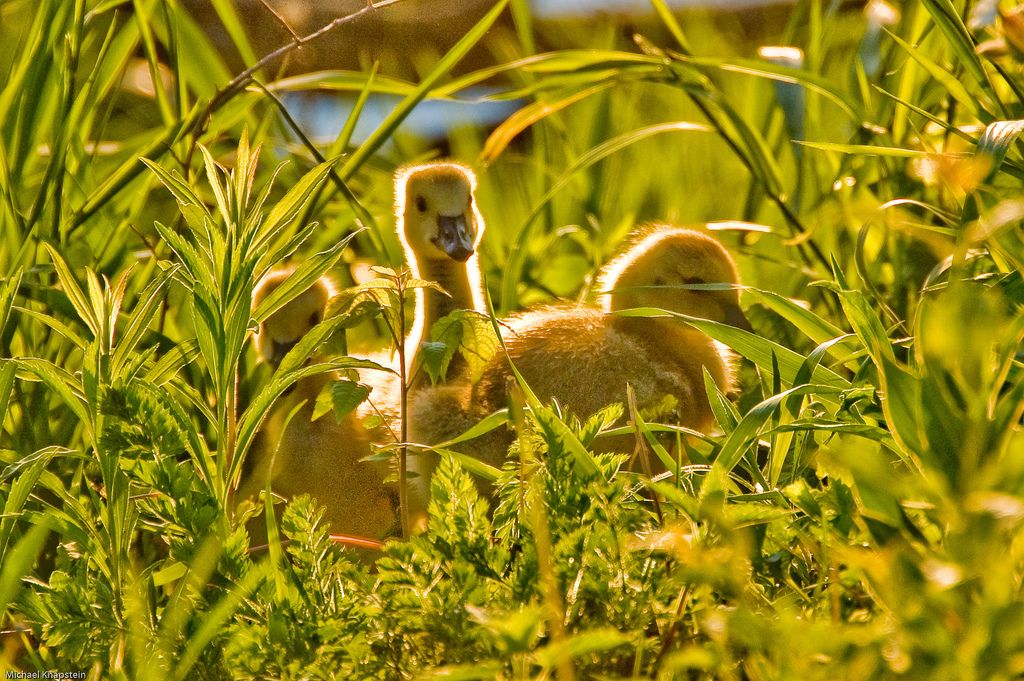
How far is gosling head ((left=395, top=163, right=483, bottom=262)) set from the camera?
3.04 metres

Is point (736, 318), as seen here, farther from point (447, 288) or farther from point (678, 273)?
point (447, 288)

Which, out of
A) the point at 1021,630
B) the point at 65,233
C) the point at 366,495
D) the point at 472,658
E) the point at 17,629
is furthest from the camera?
the point at 366,495

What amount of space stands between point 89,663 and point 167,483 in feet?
0.84

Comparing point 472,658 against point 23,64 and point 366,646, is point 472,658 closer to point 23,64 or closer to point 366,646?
point 366,646

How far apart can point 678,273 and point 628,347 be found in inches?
14.7

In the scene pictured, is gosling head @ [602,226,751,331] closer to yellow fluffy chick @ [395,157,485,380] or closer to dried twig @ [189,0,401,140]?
yellow fluffy chick @ [395,157,485,380]

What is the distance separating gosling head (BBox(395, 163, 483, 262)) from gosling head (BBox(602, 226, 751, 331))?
15.9 inches

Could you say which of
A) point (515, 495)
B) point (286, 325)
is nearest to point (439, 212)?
point (286, 325)

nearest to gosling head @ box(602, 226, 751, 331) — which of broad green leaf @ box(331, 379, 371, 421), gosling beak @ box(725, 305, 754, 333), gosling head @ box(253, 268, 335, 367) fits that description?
gosling beak @ box(725, 305, 754, 333)

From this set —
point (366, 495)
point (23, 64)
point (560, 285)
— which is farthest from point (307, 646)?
point (560, 285)

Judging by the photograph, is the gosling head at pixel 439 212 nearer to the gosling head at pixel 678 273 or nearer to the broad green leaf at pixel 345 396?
the gosling head at pixel 678 273

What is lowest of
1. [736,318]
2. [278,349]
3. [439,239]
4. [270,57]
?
[736,318]

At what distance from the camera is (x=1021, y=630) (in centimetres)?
87

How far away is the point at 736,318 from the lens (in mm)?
2957
